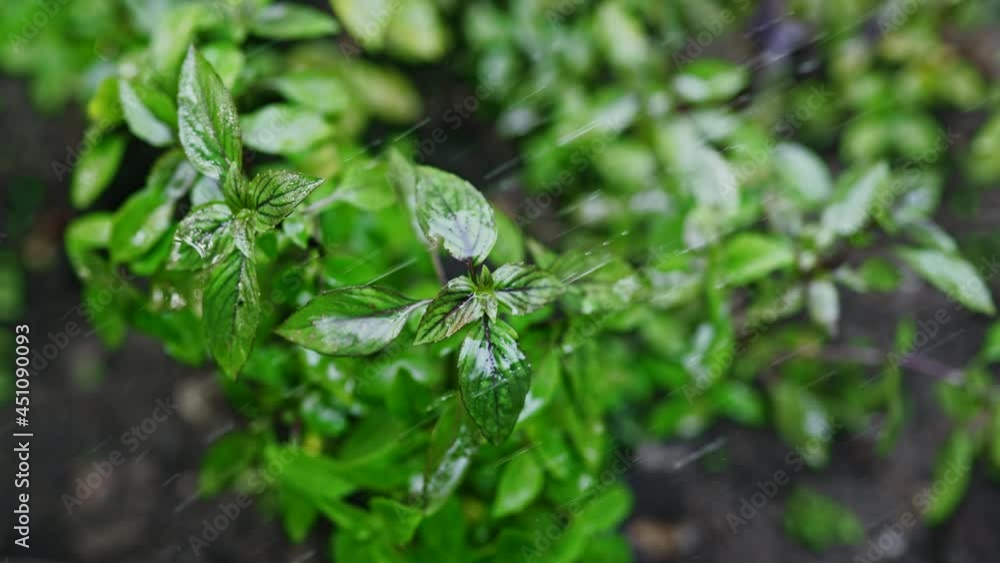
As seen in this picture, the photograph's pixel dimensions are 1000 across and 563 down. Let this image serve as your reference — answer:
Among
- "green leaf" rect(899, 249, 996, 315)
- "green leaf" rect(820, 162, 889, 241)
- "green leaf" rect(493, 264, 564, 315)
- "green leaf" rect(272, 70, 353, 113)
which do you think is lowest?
"green leaf" rect(899, 249, 996, 315)

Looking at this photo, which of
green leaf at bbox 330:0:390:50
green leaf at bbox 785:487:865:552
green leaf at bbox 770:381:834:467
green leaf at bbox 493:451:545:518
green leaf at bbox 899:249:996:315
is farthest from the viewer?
green leaf at bbox 785:487:865:552

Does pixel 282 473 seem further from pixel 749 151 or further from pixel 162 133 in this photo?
pixel 749 151

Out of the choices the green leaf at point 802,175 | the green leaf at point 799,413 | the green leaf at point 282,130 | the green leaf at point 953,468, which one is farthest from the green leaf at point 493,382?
the green leaf at point 953,468

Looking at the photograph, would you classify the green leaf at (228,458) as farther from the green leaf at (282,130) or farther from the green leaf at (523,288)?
the green leaf at (523,288)

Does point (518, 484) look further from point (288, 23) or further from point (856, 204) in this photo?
point (288, 23)

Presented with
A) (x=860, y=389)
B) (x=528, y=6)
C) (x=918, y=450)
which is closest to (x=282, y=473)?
(x=528, y=6)

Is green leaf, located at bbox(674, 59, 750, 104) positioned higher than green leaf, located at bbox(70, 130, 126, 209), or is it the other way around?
green leaf, located at bbox(70, 130, 126, 209)

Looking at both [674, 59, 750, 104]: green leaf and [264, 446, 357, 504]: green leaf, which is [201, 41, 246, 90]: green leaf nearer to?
[264, 446, 357, 504]: green leaf

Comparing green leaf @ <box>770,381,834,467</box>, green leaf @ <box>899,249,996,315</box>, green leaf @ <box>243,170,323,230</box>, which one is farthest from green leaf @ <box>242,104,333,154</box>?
green leaf @ <box>770,381,834,467</box>
